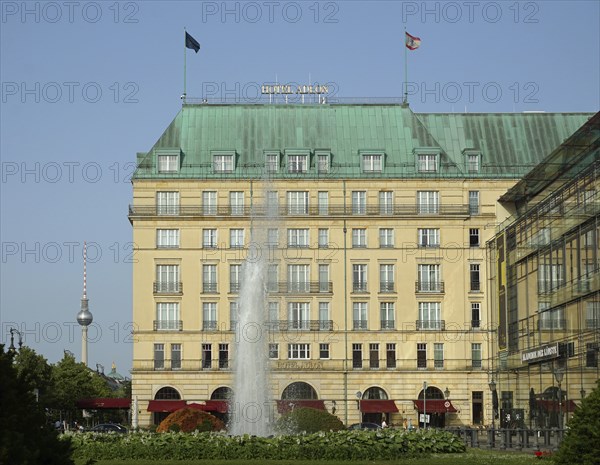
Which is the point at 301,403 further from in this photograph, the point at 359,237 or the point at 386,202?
the point at 386,202

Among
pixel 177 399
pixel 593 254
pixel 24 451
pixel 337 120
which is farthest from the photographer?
pixel 337 120

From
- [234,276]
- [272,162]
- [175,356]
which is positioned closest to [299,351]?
[234,276]

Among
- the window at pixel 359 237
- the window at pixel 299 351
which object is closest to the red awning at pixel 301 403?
the window at pixel 299 351

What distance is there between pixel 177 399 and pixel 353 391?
14.4 meters

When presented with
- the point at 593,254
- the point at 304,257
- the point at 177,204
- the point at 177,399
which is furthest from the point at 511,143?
the point at 593,254

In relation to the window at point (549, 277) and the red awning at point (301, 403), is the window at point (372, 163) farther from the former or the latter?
the window at point (549, 277)

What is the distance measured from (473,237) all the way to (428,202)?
4773 mm

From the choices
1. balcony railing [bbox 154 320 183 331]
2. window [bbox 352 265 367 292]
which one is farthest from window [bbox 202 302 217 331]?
window [bbox 352 265 367 292]

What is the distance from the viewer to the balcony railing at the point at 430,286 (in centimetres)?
10294

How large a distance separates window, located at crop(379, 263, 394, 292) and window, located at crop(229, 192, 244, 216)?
498 inches

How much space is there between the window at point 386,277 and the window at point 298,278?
6077 millimetres

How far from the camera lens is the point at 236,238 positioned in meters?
104

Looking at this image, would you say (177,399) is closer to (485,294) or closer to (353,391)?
(353,391)

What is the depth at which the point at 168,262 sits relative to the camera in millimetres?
103375
